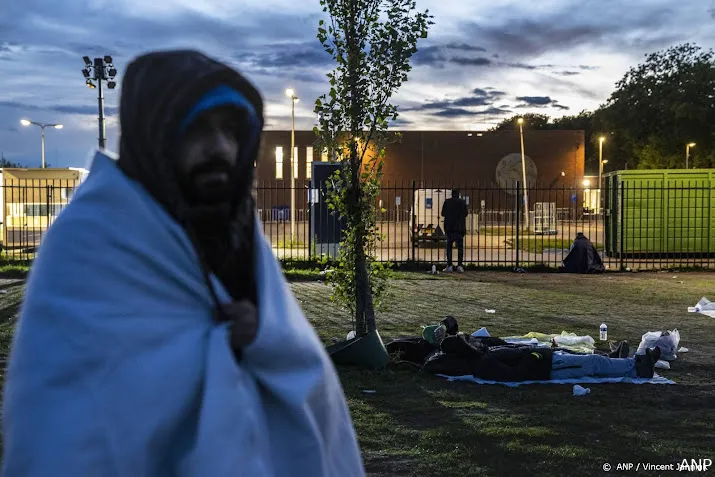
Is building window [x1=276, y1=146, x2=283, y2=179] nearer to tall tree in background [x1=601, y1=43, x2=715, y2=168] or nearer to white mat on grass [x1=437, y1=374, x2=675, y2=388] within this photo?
tall tree in background [x1=601, y1=43, x2=715, y2=168]

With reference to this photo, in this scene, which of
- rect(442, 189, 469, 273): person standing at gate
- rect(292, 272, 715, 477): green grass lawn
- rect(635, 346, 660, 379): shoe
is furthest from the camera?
rect(442, 189, 469, 273): person standing at gate

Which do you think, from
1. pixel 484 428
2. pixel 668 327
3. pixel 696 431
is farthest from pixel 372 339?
pixel 668 327

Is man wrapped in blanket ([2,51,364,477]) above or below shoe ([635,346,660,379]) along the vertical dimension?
above

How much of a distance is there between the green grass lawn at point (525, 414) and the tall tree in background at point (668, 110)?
35.8 m

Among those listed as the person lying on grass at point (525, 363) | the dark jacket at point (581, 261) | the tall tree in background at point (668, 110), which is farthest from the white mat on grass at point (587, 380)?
the tall tree in background at point (668, 110)

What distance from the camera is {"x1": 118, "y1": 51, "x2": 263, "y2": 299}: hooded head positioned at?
1.49 meters

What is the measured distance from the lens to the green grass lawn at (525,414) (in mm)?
4914

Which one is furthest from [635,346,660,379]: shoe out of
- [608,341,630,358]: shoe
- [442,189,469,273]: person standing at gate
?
[442,189,469,273]: person standing at gate

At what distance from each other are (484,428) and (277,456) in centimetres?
428

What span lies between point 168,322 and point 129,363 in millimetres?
102

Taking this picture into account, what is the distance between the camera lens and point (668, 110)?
1725 inches

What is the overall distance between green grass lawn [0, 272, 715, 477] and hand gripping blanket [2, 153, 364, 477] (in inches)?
136

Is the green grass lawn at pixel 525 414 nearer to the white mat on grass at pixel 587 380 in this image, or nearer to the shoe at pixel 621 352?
the white mat on grass at pixel 587 380

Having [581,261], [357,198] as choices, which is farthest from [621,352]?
[581,261]
